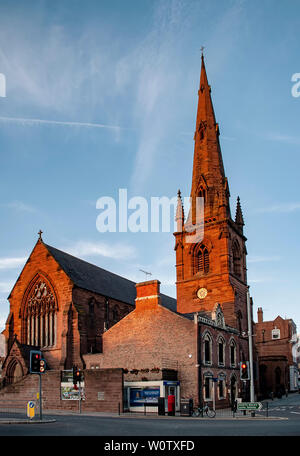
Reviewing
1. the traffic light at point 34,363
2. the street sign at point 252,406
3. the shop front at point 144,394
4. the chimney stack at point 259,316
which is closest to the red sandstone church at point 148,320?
the shop front at point 144,394

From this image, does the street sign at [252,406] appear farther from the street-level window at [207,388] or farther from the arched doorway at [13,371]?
the arched doorway at [13,371]

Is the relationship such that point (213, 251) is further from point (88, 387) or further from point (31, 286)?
point (88, 387)

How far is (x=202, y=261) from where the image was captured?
57.2 meters

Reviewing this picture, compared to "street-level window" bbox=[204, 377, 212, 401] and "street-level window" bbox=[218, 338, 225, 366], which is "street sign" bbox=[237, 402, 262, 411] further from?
"street-level window" bbox=[218, 338, 225, 366]

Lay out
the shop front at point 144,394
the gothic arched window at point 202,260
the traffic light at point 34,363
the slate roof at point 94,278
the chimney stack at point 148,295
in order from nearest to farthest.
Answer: the traffic light at point 34,363 → the shop front at point 144,394 → the chimney stack at point 148,295 → the slate roof at point 94,278 → the gothic arched window at point 202,260

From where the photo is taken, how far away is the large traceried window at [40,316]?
49156 millimetres

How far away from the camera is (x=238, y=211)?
207 ft

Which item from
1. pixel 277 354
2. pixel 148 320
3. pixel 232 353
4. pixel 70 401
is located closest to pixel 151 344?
pixel 148 320

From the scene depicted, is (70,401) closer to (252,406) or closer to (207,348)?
(207,348)

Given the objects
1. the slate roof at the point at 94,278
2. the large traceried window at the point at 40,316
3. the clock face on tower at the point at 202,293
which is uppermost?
the slate roof at the point at 94,278

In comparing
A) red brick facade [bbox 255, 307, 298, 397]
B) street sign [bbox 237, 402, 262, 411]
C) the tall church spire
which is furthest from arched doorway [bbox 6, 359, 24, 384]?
red brick facade [bbox 255, 307, 298, 397]

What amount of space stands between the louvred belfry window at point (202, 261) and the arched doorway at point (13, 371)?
2305cm

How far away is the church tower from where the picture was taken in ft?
179
